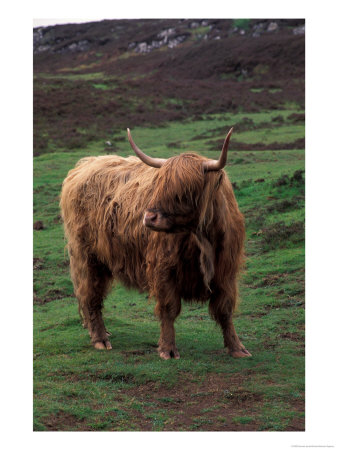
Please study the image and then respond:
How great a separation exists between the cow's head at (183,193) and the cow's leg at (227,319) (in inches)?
30.1

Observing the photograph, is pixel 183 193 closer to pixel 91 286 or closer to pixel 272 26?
pixel 91 286

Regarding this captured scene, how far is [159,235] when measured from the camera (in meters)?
4.88

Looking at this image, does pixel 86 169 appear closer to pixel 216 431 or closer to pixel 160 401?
pixel 160 401

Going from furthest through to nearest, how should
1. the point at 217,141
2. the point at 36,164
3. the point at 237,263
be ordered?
the point at 217,141 < the point at 36,164 < the point at 237,263

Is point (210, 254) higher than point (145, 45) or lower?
lower

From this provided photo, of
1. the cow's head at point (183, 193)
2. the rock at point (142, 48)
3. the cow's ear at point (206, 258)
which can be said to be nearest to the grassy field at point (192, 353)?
the cow's ear at point (206, 258)

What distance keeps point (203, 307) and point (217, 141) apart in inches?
422

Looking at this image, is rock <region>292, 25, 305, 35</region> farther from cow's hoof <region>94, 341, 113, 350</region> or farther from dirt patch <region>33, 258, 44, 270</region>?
cow's hoof <region>94, 341, 113, 350</region>

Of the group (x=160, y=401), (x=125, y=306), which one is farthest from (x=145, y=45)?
(x=160, y=401)

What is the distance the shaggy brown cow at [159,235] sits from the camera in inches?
174

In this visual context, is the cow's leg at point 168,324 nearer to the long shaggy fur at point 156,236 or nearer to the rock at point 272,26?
the long shaggy fur at point 156,236

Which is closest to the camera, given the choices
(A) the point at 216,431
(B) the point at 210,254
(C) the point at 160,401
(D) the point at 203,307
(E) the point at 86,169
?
(A) the point at 216,431

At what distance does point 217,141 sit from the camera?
17250 millimetres

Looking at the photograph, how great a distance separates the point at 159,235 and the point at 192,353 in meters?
1.07
